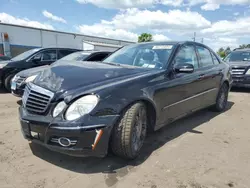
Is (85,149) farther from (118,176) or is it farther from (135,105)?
(135,105)

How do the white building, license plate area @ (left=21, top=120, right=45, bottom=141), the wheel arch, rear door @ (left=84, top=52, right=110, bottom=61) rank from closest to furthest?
license plate area @ (left=21, top=120, right=45, bottom=141) → the wheel arch → rear door @ (left=84, top=52, right=110, bottom=61) → the white building

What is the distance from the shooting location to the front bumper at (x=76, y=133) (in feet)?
7.39

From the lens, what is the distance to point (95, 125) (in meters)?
2.30

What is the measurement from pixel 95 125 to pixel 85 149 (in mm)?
282

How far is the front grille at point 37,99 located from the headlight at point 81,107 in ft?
0.95

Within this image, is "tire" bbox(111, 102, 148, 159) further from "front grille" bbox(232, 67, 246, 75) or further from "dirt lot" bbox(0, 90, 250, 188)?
"front grille" bbox(232, 67, 246, 75)

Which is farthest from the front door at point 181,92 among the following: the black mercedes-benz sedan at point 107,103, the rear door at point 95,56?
the rear door at point 95,56

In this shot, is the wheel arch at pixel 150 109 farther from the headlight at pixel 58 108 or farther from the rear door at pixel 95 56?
the rear door at pixel 95 56

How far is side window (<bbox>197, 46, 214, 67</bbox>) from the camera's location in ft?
14.5

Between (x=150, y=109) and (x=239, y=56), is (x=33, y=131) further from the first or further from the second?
(x=239, y=56)

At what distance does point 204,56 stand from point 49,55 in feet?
18.1

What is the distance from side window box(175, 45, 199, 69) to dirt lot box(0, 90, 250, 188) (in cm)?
125

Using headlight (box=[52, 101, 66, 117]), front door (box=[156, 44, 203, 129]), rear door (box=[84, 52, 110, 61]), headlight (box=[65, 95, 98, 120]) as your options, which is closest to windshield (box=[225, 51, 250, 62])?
rear door (box=[84, 52, 110, 61])

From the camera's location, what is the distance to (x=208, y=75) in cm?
443
